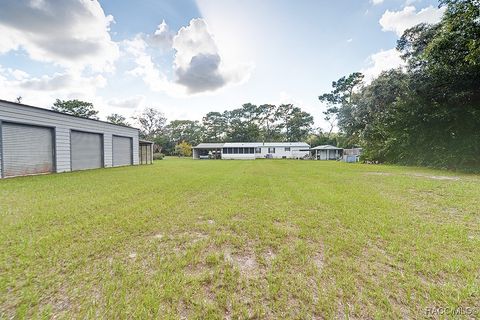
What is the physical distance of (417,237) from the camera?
2994 millimetres

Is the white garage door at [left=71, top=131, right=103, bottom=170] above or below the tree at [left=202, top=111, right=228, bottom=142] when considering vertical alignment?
below

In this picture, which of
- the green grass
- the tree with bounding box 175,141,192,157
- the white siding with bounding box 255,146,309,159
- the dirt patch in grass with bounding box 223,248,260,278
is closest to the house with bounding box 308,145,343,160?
the white siding with bounding box 255,146,309,159

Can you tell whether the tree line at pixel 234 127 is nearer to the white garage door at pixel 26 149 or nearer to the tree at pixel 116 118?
the tree at pixel 116 118

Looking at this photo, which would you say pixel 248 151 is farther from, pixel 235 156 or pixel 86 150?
pixel 86 150

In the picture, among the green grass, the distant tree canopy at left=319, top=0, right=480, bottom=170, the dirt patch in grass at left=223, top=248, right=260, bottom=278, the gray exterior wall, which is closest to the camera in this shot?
the green grass

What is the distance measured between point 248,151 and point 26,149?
28.1 meters

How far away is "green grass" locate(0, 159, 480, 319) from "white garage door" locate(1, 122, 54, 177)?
654cm

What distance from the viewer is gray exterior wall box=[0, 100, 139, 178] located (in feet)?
29.5

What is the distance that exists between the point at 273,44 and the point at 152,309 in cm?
1480

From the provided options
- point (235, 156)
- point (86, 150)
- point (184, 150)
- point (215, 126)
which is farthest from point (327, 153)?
point (86, 150)

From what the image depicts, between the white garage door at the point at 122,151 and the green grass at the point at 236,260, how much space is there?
1226 cm

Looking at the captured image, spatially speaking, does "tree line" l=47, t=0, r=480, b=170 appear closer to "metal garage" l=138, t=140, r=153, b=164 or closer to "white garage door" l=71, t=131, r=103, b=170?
"white garage door" l=71, t=131, r=103, b=170

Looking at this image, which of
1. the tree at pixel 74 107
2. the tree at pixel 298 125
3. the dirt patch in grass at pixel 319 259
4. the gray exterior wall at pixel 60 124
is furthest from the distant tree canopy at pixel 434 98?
the tree at pixel 74 107

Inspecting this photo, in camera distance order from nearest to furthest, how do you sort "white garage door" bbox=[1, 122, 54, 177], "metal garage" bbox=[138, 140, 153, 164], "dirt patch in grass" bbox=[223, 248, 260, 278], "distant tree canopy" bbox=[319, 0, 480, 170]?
"dirt patch in grass" bbox=[223, 248, 260, 278], "white garage door" bbox=[1, 122, 54, 177], "distant tree canopy" bbox=[319, 0, 480, 170], "metal garage" bbox=[138, 140, 153, 164]
